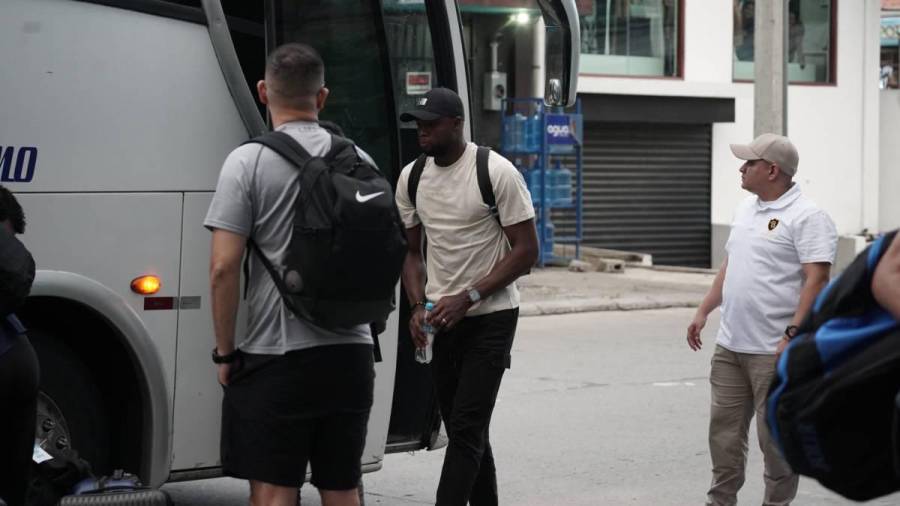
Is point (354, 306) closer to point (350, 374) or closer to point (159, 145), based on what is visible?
point (350, 374)

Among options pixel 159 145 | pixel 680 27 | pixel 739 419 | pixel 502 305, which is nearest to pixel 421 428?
pixel 502 305

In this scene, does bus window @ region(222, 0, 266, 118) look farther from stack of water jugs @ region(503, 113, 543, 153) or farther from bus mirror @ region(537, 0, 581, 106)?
stack of water jugs @ region(503, 113, 543, 153)

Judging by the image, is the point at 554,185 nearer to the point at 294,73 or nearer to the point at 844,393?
the point at 294,73

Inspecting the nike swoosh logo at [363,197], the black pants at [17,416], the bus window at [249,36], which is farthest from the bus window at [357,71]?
the black pants at [17,416]

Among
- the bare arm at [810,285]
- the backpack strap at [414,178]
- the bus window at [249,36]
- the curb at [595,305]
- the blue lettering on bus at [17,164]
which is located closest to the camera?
the blue lettering on bus at [17,164]

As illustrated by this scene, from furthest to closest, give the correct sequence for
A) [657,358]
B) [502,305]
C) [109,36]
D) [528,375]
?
[657,358] → [528,375] → [502,305] → [109,36]

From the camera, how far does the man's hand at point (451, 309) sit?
568 centimetres

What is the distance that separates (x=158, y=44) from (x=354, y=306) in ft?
5.99

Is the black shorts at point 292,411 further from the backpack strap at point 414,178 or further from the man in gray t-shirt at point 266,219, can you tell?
the backpack strap at point 414,178

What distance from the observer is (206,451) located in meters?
5.73

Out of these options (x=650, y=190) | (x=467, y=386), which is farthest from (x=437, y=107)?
(x=650, y=190)

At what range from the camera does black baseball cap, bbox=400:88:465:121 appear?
18.6ft

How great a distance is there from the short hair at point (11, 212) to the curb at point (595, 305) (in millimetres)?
11107

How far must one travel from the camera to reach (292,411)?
4281 millimetres
